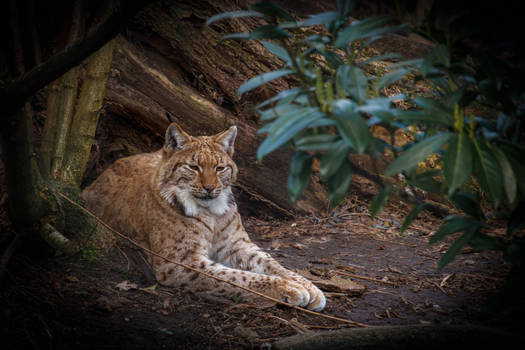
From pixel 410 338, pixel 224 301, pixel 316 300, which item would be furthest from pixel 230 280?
pixel 410 338

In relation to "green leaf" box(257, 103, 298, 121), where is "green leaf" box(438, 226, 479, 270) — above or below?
below

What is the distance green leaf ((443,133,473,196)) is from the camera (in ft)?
5.17

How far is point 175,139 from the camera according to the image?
450cm

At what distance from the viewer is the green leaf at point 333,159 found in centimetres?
162

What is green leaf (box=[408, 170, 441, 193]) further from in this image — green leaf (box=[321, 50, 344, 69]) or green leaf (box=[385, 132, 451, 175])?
green leaf (box=[321, 50, 344, 69])

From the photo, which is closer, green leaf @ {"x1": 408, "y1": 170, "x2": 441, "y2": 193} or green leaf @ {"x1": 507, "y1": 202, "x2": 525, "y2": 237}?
green leaf @ {"x1": 507, "y1": 202, "x2": 525, "y2": 237}

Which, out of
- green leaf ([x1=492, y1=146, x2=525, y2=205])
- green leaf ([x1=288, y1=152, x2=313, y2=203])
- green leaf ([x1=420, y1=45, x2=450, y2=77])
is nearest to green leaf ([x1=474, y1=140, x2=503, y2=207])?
green leaf ([x1=492, y1=146, x2=525, y2=205])

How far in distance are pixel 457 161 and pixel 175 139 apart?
336 centimetres

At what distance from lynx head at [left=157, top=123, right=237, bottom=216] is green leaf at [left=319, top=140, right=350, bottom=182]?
2762mm

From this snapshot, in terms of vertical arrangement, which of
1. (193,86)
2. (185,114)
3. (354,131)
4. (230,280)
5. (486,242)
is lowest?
(230,280)

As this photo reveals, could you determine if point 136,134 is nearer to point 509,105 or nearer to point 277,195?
→ point 277,195

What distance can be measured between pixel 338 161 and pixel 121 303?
7.62 feet

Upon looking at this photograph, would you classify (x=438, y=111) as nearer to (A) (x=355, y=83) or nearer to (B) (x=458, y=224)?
(A) (x=355, y=83)

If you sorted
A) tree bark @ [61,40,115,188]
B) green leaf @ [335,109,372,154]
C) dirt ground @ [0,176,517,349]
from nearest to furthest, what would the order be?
green leaf @ [335,109,372,154] → dirt ground @ [0,176,517,349] → tree bark @ [61,40,115,188]
